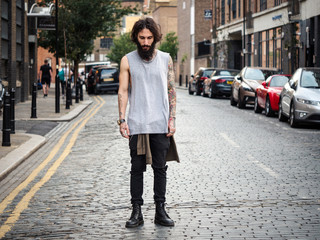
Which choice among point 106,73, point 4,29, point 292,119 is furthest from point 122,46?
point 292,119

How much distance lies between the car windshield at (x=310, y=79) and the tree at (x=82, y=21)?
20993 mm

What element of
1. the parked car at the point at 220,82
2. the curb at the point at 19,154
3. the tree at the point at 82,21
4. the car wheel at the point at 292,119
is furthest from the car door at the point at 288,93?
the tree at the point at 82,21

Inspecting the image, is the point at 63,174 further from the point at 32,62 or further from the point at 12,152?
the point at 32,62

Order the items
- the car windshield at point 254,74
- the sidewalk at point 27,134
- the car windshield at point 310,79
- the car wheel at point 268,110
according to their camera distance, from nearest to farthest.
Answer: the sidewalk at point 27,134 < the car windshield at point 310,79 < the car wheel at point 268,110 < the car windshield at point 254,74

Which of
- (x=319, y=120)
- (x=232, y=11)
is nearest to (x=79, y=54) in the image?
(x=232, y=11)

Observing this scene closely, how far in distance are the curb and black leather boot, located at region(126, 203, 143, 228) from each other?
3608 millimetres

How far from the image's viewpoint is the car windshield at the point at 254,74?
26.4 m

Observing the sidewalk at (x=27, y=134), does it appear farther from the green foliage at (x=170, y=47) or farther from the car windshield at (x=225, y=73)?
the green foliage at (x=170, y=47)

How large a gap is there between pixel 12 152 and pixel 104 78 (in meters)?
30.5

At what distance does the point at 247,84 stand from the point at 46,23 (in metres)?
8.70

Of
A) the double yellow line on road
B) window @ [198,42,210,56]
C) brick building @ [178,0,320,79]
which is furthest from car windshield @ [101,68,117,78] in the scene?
window @ [198,42,210,56]

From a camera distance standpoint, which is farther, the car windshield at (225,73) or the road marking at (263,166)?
the car windshield at (225,73)

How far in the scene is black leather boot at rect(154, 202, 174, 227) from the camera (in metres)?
6.34

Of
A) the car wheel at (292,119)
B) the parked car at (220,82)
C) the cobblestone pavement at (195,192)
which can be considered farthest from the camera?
the parked car at (220,82)
